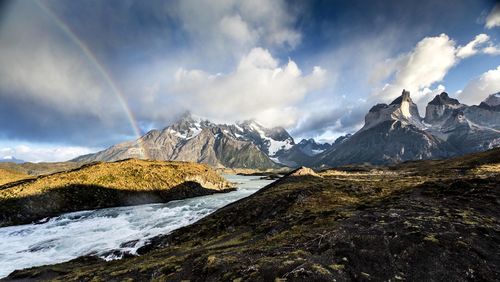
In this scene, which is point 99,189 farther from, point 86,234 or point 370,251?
point 370,251

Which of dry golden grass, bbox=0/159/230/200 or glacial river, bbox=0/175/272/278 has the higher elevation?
dry golden grass, bbox=0/159/230/200

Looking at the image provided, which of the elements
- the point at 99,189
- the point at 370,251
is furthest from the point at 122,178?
the point at 370,251

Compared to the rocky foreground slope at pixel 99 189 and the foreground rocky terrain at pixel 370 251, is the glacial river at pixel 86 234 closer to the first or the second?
the rocky foreground slope at pixel 99 189

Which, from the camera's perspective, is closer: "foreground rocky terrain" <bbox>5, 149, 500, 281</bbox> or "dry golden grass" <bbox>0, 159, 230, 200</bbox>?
"foreground rocky terrain" <bbox>5, 149, 500, 281</bbox>

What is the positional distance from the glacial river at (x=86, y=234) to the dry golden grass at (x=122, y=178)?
39.0 ft

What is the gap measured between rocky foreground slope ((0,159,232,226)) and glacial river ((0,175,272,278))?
534 cm

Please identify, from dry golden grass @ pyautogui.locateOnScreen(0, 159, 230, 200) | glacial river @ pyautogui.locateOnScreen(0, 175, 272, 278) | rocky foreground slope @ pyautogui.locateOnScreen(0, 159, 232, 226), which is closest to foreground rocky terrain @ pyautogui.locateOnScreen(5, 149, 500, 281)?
glacial river @ pyautogui.locateOnScreen(0, 175, 272, 278)

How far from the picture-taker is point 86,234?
45.2 metres

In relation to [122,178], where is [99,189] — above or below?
below

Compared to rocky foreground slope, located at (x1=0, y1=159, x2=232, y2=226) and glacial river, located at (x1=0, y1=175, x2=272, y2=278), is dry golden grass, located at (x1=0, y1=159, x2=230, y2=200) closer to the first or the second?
rocky foreground slope, located at (x1=0, y1=159, x2=232, y2=226)

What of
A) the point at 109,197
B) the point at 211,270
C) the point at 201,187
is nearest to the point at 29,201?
the point at 109,197

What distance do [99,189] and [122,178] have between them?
25.0 feet

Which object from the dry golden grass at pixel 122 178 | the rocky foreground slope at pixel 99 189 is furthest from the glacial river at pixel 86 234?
the dry golden grass at pixel 122 178

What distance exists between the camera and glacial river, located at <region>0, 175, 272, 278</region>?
A: 34.5 metres
